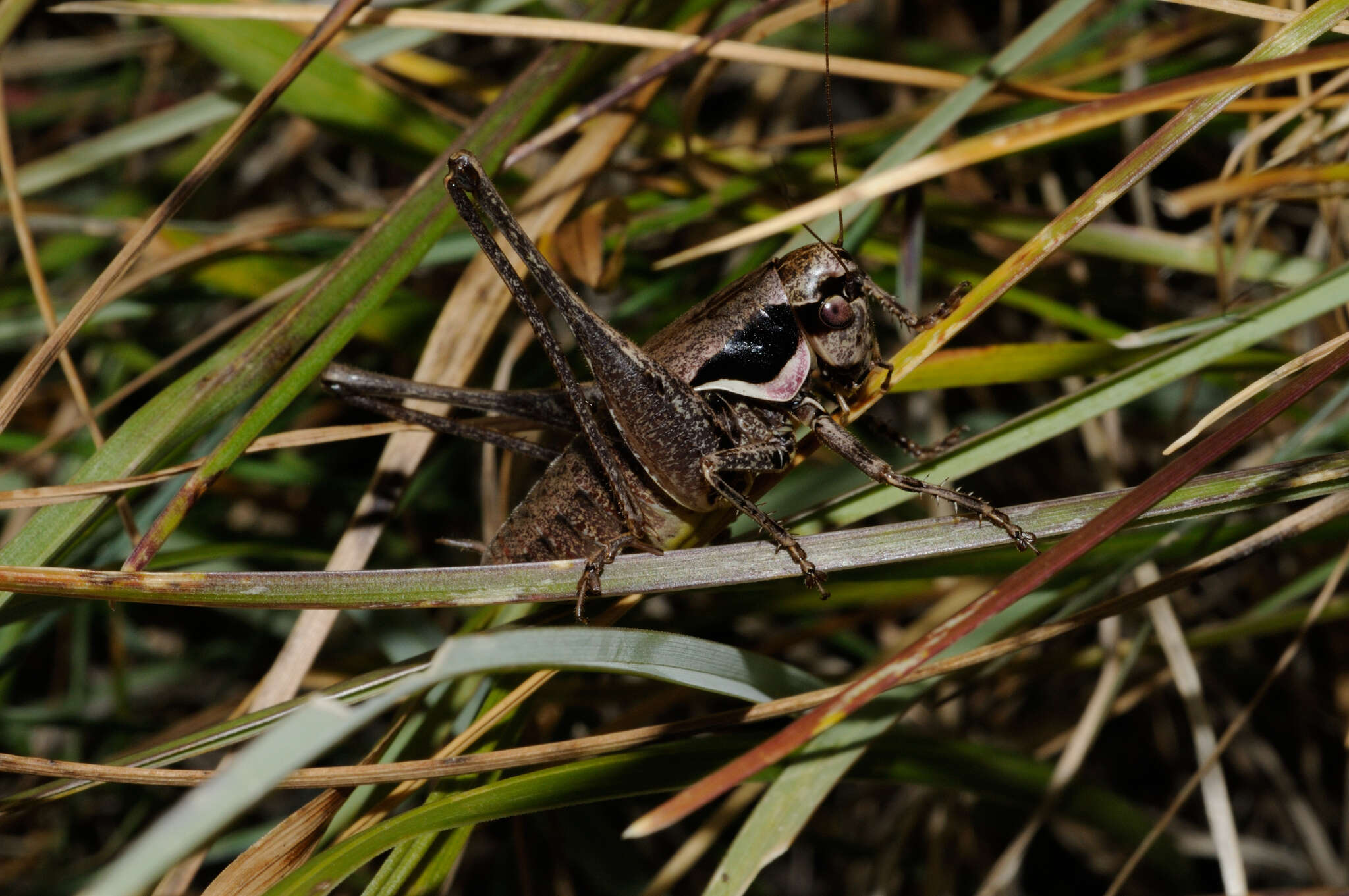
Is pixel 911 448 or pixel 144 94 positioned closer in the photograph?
pixel 911 448

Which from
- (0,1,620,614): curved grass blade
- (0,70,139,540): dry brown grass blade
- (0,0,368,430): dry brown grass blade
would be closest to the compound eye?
(0,1,620,614): curved grass blade

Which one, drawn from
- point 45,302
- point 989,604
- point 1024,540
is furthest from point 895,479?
point 45,302

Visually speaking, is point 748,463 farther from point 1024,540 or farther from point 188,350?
point 188,350

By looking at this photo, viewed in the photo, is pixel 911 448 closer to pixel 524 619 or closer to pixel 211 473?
pixel 524 619

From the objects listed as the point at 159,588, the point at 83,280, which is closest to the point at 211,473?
the point at 159,588

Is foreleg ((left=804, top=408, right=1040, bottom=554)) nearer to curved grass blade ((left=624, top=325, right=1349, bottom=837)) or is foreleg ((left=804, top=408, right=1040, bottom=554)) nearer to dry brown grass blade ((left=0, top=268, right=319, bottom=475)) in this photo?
curved grass blade ((left=624, top=325, right=1349, bottom=837))

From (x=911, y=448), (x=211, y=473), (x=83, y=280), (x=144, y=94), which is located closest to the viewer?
(x=211, y=473)

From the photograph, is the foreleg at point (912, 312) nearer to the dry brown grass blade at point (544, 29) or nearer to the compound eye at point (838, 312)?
the compound eye at point (838, 312)
